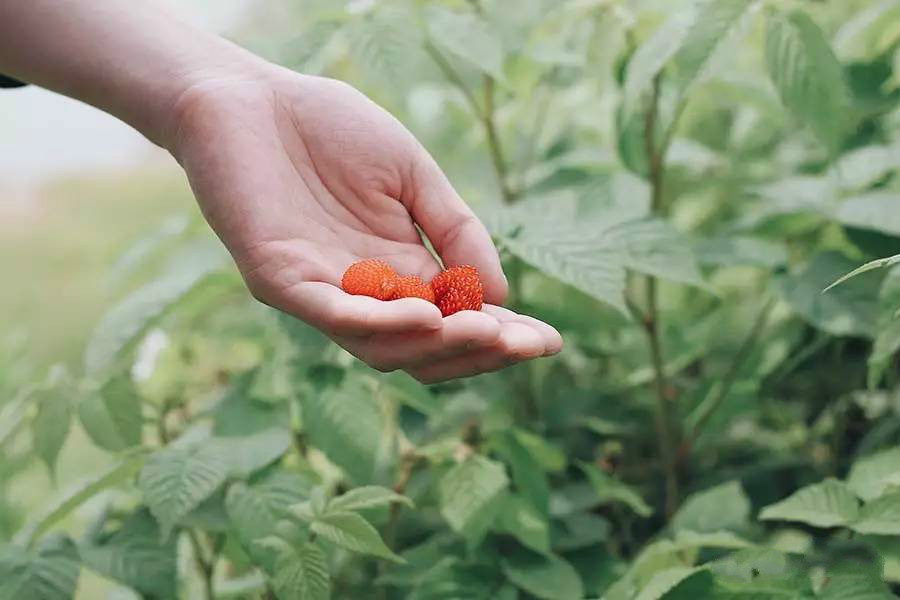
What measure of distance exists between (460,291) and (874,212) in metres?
0.57

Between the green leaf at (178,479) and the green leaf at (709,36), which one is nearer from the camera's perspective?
the green leaf at (178,479)

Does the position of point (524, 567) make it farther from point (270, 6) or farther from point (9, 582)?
point (270, 6)

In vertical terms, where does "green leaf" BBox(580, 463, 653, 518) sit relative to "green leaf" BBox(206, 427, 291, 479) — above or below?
below

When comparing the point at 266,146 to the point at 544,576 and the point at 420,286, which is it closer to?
the point at 420,286

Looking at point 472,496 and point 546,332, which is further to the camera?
point 472,496

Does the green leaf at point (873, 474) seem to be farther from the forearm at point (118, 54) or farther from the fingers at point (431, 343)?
the forearm at point (118, 54)

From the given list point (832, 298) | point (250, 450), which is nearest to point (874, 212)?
point (832, 298)

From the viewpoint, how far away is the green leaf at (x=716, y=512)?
118 centimetres

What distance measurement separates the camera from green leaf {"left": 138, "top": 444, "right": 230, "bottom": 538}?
3.24 feet

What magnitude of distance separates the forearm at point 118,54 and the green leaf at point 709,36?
473mm

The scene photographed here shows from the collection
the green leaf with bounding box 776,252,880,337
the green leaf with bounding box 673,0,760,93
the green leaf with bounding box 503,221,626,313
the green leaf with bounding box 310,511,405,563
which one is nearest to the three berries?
the green leaf with bounding box 503,221,626,313

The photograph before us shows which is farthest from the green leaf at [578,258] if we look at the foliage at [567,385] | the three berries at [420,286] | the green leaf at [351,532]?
the green leaf at [351,532]

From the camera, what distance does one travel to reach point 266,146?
104 cm

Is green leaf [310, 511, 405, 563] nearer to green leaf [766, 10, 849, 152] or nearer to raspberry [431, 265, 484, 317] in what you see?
raspberry [431, 265, 484, 317]
